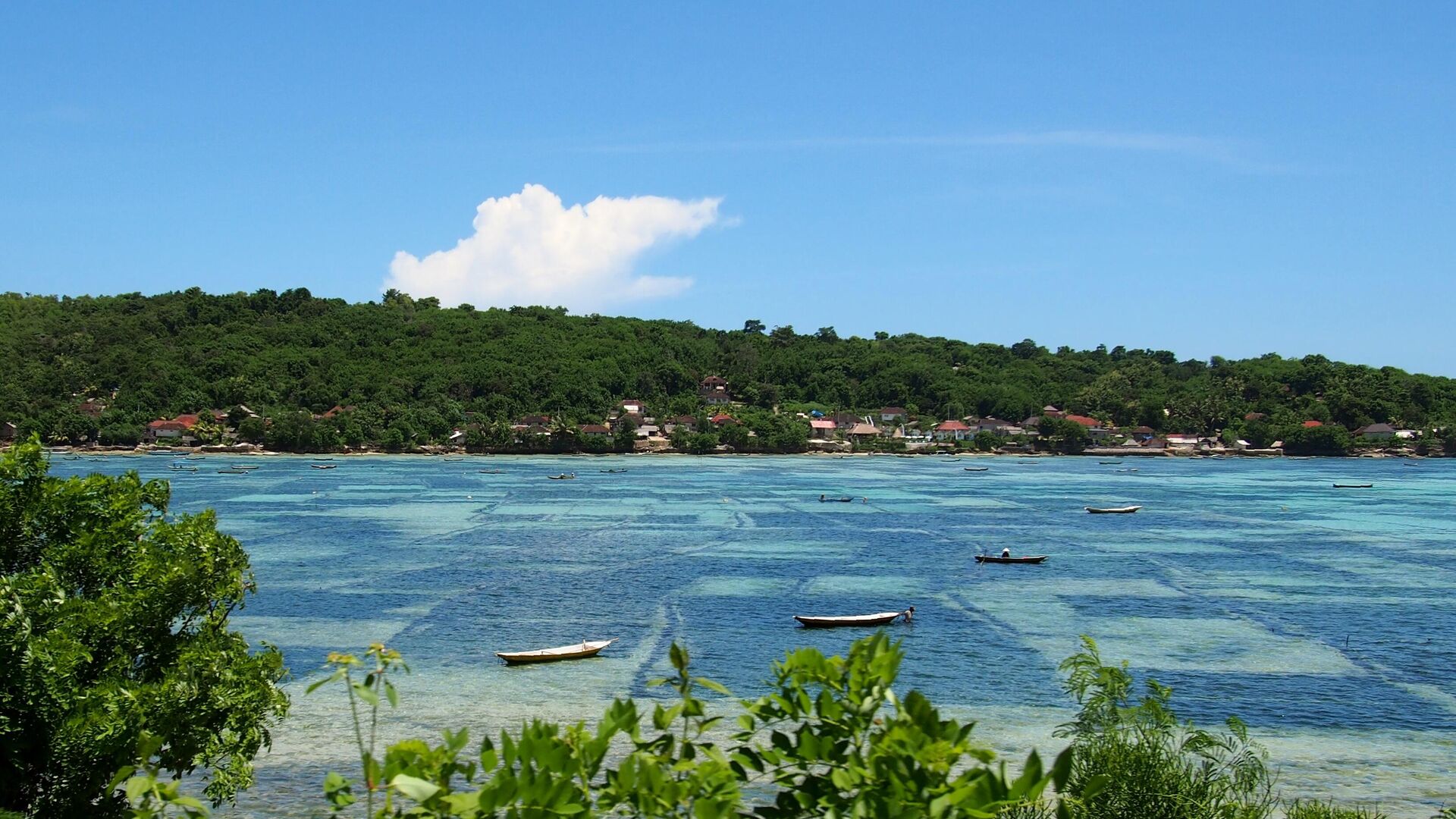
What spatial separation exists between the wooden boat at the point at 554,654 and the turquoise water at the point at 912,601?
44cm

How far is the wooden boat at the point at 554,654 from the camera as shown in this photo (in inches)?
984

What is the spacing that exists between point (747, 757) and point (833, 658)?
494 mm

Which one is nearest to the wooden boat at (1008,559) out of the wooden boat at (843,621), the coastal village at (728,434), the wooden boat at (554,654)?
the wooden boat at (843,621)

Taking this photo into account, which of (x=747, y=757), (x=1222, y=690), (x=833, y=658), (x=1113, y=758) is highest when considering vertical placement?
(x=833, y=658)

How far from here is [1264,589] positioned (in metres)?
37.7

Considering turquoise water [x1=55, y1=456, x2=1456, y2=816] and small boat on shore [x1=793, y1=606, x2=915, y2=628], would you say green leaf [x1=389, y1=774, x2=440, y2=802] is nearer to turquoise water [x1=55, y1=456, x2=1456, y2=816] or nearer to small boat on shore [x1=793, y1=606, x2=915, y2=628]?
turquoise water [x1=55, y1=456, x2=1456, y2=816]

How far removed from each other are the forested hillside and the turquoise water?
71.2 meters

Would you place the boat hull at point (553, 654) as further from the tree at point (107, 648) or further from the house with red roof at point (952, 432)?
the house with red roof at point (952, 432)

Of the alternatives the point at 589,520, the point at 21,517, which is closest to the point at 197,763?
the point at 21,517

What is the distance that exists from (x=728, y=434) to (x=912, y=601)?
370 ft

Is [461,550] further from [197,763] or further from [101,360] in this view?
[101,360]

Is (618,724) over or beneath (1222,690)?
over

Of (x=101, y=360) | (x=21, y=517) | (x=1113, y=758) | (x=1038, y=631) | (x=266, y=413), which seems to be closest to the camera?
(x=21, y=517)

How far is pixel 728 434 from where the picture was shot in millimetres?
146875
